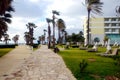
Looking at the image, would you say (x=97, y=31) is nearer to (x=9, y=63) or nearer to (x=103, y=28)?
(x=103, y=28)

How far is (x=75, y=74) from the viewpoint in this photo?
53.5ft

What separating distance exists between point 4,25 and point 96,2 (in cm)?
3431

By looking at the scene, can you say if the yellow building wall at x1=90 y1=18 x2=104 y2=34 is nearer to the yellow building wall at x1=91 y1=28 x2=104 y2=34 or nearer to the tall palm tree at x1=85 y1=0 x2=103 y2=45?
the yellow building wall at x1=91 y1=28 x2=104 y2=34

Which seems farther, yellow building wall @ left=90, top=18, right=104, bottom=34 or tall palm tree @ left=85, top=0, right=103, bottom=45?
yellow building wall @ left=90, top=18, right=104, bottom=34

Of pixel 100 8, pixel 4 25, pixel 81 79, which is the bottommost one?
pixel 81 79

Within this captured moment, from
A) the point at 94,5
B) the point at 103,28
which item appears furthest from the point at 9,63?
the point at 103,28

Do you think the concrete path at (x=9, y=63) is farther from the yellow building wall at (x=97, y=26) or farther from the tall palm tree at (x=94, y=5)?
the yellow building wall at (x=97, y=26)

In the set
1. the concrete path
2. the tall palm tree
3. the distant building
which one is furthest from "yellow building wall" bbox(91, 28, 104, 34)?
the concrete path

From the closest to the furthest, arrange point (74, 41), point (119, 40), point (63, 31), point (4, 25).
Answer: point (4, 25) < point (74, 41) < point (119, 40) < point (63, 31)

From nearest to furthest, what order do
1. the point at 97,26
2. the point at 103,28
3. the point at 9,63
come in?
the point at 9,63
the point at 103,28
the point at 97,26

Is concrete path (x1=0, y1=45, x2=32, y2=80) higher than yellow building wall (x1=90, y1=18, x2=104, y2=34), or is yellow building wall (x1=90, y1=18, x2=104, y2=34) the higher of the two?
yellow building wall (x1=90, y1=18, x2=104, y2=34)

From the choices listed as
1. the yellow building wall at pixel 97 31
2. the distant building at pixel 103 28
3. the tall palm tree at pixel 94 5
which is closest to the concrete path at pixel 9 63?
the tall palm tree at pixel 94 5

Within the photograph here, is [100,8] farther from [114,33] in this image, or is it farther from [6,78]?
[114,33]

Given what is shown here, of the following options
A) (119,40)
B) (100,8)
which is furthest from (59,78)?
(119,40)
